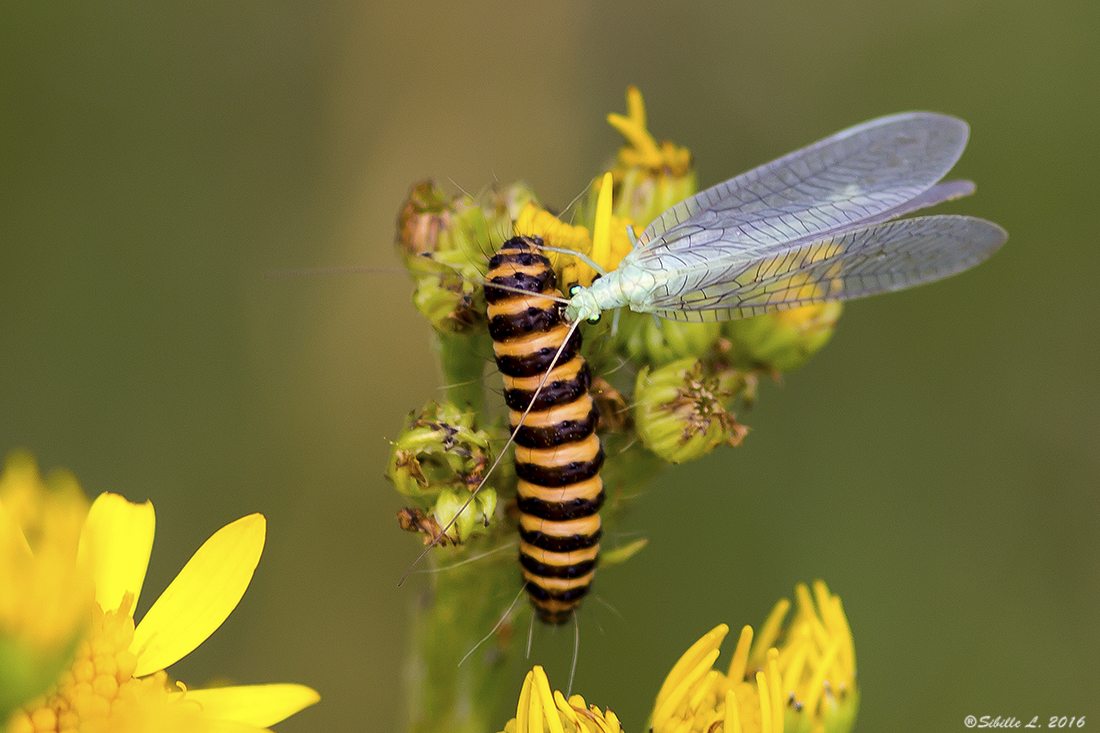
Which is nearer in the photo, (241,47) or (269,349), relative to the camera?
(269,349)

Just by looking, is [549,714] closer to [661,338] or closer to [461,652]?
[461,652]

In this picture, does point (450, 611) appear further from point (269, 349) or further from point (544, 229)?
point (269, 349)

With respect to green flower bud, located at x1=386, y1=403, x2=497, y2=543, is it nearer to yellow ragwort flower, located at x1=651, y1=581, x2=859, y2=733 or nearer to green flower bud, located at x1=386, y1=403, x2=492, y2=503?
green flower bud, located at x1=386, y1=403, x2=492, y2=503

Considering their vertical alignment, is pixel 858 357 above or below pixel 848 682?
above

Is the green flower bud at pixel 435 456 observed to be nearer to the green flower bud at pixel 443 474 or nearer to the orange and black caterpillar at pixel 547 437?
the green flower bud at pixel 443 474

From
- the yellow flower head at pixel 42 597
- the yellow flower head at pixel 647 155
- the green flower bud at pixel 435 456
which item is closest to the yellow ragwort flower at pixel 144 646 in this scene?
the yellow flower head at pixel 42 597

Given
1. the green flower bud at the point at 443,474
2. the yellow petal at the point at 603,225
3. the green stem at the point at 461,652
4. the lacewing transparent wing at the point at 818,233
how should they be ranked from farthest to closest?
the lacewing transparent wing at the point at 818,233, the green stem at the point at 461,652, the yellow petal at the point at 603,225, the green flower bud at the point at 443,474

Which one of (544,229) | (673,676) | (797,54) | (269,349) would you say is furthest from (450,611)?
(797,54)

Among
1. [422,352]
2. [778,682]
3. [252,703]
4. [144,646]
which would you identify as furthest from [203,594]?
[422,352]
